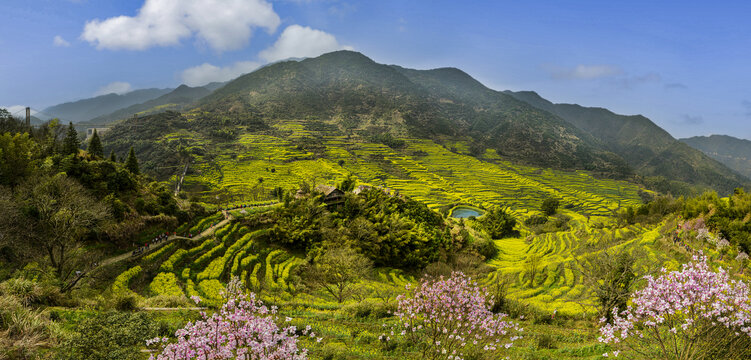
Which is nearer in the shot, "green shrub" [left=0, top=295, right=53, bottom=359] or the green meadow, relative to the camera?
"green shrub" [left=0, top=295, right=53, bottom=359]

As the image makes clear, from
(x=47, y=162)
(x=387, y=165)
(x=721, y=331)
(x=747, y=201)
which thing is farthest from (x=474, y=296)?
(x=387, y=165)

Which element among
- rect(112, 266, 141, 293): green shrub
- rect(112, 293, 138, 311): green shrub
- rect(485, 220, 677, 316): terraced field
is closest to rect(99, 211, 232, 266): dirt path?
rect(112, 266, 141, 293): green shrub

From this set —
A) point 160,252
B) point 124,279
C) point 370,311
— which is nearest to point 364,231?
point 160,252

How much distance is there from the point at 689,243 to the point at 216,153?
124m

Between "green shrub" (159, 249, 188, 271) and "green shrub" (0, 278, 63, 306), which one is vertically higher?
"green shrub" (0, 278, 63, 306)

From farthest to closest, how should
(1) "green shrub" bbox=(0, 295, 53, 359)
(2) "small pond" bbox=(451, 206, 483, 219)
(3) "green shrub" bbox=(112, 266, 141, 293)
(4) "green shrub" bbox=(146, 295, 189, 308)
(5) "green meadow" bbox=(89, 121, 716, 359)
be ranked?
(2) "small pond" bbox=(451, 206, 483, 219), (3) "green shrub" bbox=(112, 266, 141, 293), (4) "green shrub" bbox=(146, 295, 189, 308), (5) "green meadow" bbox=(89, 121, 716, 359), (1) "green shrub" bbox=(0, 295, 53, 359)

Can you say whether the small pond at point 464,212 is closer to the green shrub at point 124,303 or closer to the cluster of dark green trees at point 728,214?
the cluster of dark green trees at point 728,214

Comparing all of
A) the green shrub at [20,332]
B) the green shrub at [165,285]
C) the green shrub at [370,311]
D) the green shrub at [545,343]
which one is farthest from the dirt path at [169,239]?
the green shrub at [545,343]

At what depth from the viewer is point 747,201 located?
28750mm

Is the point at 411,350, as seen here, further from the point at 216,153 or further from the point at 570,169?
the point at 570,169

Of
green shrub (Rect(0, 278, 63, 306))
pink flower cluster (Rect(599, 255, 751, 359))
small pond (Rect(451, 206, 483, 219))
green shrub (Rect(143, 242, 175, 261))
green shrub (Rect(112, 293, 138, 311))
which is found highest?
pink flower cluster (Rect(599, 255, 751, 359))

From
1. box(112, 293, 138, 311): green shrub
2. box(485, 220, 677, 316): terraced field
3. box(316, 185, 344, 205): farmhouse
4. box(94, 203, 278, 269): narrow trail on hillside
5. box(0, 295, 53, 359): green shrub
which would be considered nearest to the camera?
box(0, 295, 53, 359): green shrub

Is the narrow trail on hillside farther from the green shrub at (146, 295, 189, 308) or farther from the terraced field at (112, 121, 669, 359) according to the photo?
the green shrub at (146, 295, 189, 308)

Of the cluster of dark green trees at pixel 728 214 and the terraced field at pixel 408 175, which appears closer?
the cluster of dark green trees at pixel 728 214
